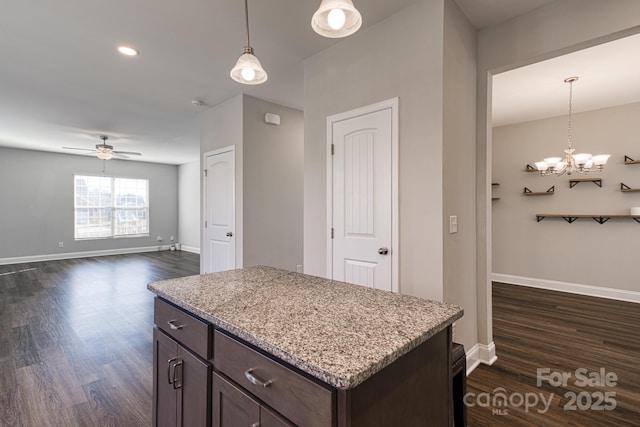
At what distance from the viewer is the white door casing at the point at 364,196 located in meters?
2.38

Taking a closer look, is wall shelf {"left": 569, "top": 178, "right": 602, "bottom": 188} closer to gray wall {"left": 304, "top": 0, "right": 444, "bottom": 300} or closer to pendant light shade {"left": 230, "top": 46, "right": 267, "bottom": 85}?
gray wall {"left": 304, "top": 0, "right": 444, "bottom": 300}

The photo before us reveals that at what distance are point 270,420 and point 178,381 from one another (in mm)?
629

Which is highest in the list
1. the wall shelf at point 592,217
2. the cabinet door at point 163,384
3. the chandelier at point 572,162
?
the chandelier at point 572,162

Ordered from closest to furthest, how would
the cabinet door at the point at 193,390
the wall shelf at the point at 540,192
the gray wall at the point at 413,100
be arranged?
1. the cabinet door at the point at 193,390
2. the gray wall at the point at 413,100
3. the wall shelf at the point at 540,192

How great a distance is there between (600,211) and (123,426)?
19.5 ft

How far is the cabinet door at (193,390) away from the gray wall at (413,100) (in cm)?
158

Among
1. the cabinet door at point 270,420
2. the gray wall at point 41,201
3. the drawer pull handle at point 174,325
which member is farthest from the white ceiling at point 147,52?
the gray wall at point 41,201

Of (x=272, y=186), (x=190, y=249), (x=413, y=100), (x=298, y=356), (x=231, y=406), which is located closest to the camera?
(x=298, y=356)

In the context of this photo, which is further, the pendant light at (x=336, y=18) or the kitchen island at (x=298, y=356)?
the pendant light at (x=336, y=18)

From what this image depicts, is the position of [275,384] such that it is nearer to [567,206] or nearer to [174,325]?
[174,325]

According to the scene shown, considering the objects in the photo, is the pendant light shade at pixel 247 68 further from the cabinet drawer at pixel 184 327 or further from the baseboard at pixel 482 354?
the baseboard at pixel 482 354

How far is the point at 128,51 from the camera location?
113 inches

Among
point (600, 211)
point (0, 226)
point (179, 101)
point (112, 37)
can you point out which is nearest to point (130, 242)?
point (0, 226)

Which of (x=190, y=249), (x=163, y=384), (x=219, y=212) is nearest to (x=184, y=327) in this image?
(x=163, y=384)
